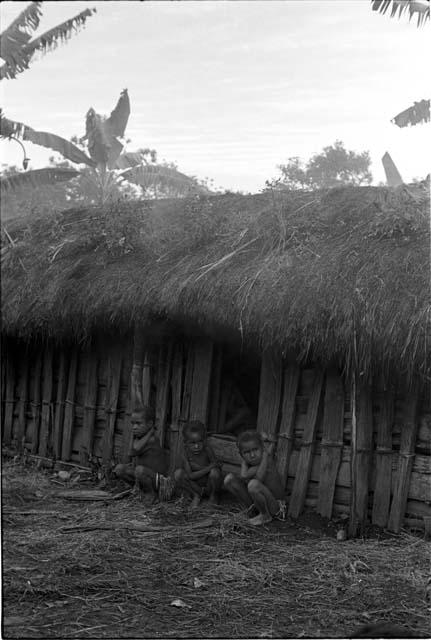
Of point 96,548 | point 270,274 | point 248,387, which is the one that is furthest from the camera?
point 248,387

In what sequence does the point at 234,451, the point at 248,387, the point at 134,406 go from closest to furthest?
the point at 234,451 < the point at 134,406 < the point at 248,387

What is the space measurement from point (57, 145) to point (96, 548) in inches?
332

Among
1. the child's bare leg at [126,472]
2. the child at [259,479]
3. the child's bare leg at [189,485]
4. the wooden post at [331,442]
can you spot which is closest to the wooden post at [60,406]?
the child's bare leg at [126,472]

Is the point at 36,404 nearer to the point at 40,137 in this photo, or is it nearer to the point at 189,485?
the point at 189,485

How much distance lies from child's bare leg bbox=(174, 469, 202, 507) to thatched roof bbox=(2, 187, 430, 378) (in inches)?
54.5

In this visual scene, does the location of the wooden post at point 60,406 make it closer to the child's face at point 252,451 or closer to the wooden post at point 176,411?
the wooden post at point 176,411

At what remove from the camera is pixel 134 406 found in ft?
27.0

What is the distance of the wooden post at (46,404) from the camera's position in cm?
968

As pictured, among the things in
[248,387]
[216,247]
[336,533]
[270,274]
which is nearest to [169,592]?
[336,533]

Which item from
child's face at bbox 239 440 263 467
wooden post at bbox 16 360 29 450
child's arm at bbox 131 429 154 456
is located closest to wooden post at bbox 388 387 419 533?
child's face at bbox 239 440 263 467

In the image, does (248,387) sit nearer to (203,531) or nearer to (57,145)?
(203,531)

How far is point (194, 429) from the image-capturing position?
730 cm

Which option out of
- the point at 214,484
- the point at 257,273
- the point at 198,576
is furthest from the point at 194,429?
the point at 198,576

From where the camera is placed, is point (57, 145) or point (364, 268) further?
point (57, 145)
